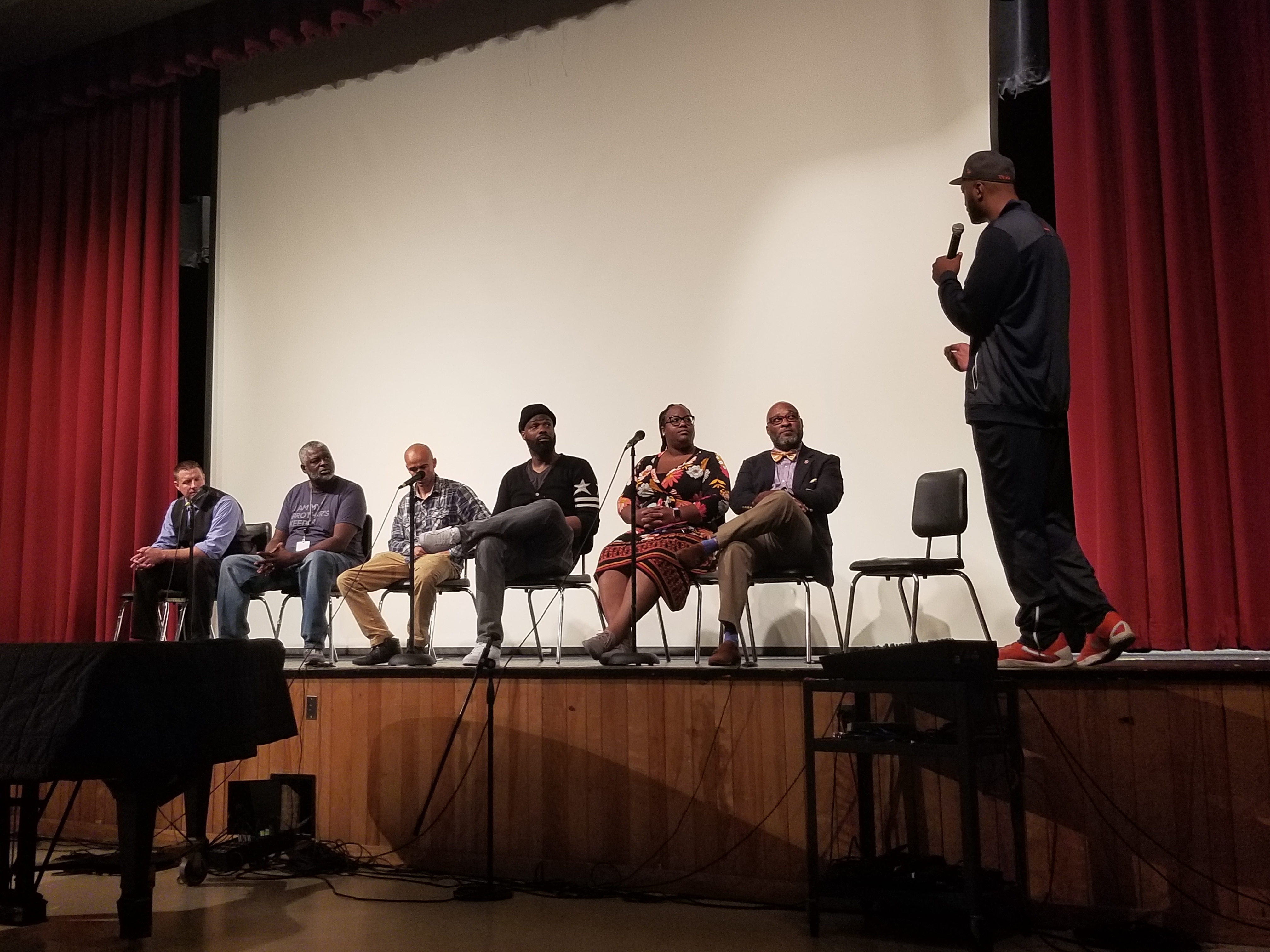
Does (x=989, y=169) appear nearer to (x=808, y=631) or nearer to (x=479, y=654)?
(x=808, y=631)

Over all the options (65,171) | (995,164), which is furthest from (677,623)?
(65,171)

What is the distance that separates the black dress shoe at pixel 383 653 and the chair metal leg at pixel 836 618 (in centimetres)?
177

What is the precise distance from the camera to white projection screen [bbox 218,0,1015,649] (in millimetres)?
5027

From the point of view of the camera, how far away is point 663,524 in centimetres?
429

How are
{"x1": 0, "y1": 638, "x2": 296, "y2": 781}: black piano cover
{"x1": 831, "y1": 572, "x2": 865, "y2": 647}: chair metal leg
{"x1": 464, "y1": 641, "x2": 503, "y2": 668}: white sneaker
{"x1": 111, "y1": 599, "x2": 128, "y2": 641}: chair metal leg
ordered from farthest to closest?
{"x1": 111, "y1": 599, "x2": 128, "y2": 641}: chair metal leg → {"x1": 831, "y1": 572, "x2": 865, "y2": 647}: chair metal leg → {"x1": 464, "y1": 641, "x2": 503, "y2": 668}: white sneaker → {"x1": 0, "y1": 638, "x2": 296, "y2": 781}: black piano cover

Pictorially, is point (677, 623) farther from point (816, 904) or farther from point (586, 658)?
point (816, 904)

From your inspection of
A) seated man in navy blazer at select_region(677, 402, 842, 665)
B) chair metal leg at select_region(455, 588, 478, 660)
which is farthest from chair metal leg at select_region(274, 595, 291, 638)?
seated man in navy blazer at select_region(677, 402, 842, 665)

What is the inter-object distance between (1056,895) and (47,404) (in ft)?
20.7

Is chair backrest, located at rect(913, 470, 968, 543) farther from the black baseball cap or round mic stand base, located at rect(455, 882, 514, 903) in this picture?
round mic stand base, located at rect(455, 882, 514, 903)

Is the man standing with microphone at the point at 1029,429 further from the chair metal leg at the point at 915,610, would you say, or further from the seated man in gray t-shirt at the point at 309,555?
the seated man in gray t-shirt at the point at 309,555

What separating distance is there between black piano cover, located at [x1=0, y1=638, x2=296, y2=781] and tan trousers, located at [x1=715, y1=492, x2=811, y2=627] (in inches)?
69.4

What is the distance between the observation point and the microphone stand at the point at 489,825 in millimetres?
3230

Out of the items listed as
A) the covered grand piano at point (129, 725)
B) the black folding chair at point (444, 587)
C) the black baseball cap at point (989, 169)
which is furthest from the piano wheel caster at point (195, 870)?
the black baseball cap at point (989, 169)

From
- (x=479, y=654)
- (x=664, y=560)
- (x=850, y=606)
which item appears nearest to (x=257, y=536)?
(x=479, y=654)
